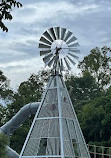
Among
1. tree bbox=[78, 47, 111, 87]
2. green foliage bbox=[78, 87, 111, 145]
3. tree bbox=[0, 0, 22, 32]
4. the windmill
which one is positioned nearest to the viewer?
tree bbox=[0, 0, 22, 32]

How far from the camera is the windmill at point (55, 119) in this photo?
68.0ft

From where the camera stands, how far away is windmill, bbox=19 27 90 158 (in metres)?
20.7

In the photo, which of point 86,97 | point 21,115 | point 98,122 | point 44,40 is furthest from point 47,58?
point 86,97

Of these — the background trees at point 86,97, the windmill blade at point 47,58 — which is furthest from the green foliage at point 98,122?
the windmill blade at point 47,58

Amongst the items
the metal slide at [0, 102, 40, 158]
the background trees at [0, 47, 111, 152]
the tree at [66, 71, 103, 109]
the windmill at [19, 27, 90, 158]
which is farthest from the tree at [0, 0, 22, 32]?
the tree at [66, 71, 103, 109]

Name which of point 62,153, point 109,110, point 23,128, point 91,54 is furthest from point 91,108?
point 91,54

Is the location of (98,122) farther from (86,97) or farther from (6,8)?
(6,8)

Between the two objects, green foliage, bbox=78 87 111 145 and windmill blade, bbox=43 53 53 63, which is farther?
green foliage, bbox=78 87 111 145

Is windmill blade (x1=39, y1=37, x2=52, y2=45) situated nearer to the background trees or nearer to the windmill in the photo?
the windmill

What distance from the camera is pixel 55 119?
21594 mm

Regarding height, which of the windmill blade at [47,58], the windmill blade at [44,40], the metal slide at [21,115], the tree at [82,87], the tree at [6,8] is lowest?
the tree at [6,8]

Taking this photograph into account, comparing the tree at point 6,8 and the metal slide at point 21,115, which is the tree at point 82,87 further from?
the tree at point 6,8

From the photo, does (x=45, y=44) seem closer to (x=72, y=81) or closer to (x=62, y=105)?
(x=62, y=105)

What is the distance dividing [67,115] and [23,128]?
21.5 m
